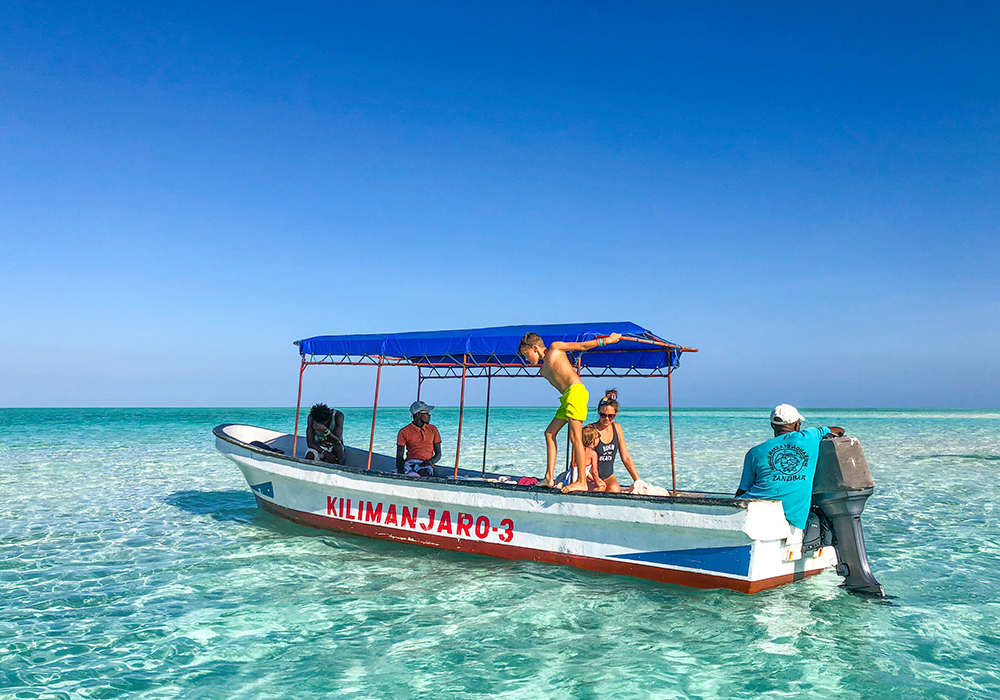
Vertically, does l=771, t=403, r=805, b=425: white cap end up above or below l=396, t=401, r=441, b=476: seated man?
above

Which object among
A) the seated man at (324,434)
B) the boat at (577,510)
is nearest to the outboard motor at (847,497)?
the boat at (577,510)

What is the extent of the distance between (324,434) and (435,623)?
4.97 metres

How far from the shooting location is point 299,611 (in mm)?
6078

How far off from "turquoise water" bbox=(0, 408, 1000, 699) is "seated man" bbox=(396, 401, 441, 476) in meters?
1.15

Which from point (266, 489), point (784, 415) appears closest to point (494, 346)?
point (784, 415)

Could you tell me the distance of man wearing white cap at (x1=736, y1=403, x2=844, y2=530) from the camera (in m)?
5.74

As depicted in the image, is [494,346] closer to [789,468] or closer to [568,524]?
[568,524]

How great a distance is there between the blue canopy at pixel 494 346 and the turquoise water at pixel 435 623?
8.47 feet

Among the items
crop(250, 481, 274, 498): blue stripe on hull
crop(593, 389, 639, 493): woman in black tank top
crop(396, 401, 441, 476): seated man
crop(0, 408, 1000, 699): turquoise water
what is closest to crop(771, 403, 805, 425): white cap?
crop(0, 408, 1000, 699): turquoise water

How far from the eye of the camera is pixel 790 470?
5754 millimetres

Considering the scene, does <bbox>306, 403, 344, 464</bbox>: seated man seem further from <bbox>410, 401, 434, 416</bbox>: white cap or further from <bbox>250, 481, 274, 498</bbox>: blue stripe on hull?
<bbox>410, 401, 434, 416</bbox>: white cap

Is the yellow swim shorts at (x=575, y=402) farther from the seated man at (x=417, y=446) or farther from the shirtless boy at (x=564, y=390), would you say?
the seated man at (x=417, y=446)

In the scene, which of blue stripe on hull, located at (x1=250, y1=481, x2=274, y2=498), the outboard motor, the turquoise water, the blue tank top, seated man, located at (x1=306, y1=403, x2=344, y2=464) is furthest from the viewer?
seated man, located at (x1=306, y1=403, x2=344, y2=464)

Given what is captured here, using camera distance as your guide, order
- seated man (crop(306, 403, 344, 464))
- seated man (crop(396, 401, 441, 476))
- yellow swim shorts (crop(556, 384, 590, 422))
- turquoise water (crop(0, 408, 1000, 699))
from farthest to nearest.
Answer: seated man (crop(306, 403, 344, 464))
seated man (crop(396, 401, 441, 476))
yellow swim shorts (crop(556, 384, 590, 422))
turquoise water (crop(0, 408, 1000, 699))
